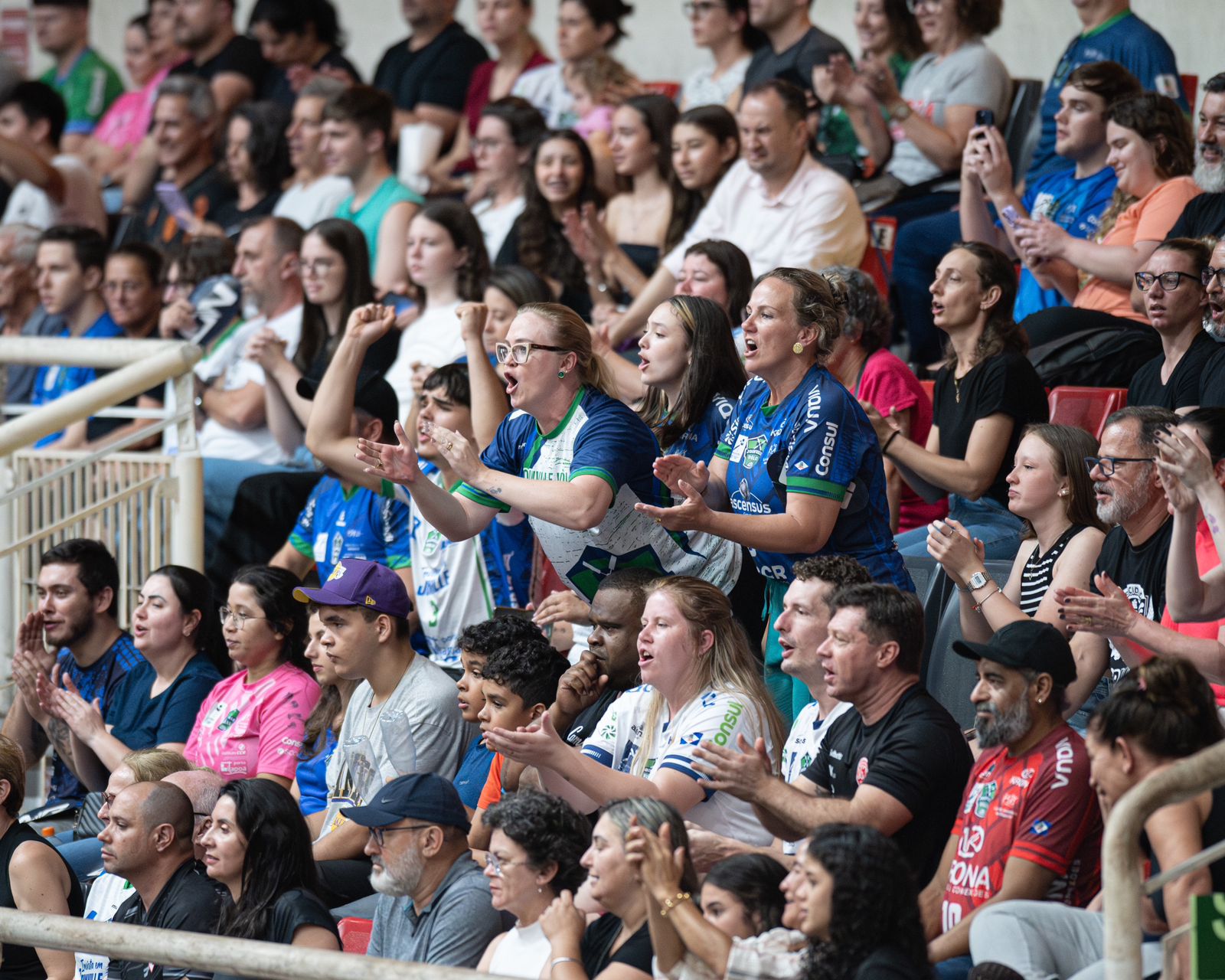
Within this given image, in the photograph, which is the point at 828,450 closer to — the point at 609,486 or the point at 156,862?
the point at 609,486

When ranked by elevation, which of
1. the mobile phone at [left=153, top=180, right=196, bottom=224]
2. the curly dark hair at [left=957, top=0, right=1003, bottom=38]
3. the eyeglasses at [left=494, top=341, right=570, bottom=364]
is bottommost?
the eyeglasses at [left=494, top=341, right=570, bottom=364]

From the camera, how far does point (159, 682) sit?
6141mm

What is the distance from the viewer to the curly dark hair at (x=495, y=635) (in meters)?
4.97

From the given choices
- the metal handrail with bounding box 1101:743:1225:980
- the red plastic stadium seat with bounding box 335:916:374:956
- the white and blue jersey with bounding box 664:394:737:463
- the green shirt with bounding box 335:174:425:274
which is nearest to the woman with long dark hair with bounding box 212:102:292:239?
the green shirt with bounding box 335:174:425:274

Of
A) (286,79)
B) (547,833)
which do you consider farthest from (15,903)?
(286,79)

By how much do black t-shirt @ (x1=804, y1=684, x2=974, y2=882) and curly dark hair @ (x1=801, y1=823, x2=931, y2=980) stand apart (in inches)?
23.2

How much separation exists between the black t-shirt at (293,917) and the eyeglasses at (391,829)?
0.22m

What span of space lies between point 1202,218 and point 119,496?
3838 millimetres

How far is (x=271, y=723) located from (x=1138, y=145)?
3509 millimetres

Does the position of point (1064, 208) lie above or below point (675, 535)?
above

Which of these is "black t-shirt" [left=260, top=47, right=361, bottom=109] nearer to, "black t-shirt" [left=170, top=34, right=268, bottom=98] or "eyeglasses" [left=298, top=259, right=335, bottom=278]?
"black t-shirt" [left=170, top=34, right=268, bottom=98]

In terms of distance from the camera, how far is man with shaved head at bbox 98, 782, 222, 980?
4.71 m

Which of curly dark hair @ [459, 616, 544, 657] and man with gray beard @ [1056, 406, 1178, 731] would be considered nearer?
man with gray beard @ [1056, 406, 1178, 731]

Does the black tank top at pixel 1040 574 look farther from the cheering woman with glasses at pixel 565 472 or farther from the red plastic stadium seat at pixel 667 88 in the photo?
the red plastic stadium seat at pixel 667 88
